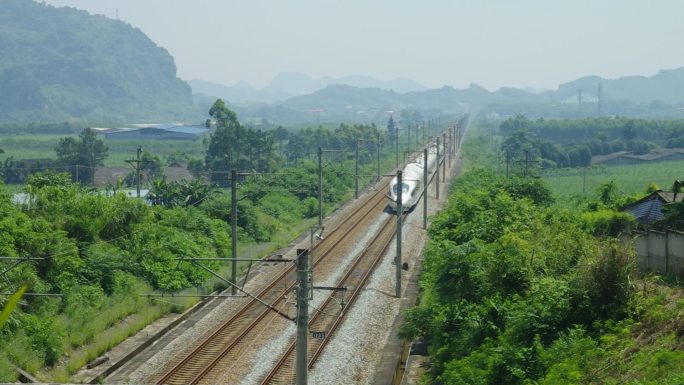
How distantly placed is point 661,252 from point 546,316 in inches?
192

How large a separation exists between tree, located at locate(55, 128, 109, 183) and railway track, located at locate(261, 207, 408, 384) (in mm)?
32225

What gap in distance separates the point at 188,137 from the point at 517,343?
119 m

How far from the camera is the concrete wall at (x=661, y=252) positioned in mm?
18702

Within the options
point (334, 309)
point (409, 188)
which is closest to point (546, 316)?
point (334, 309)

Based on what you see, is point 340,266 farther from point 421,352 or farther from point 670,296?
→ point 670,296

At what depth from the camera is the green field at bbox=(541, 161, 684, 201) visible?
6028 centimetres

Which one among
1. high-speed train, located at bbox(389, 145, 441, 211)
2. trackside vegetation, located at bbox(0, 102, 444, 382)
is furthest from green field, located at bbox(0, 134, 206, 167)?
trackside vegetation, located at bbox(0, 102, 444, 382)

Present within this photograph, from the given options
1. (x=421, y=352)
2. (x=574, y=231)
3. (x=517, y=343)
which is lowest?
(x=421, y=352)

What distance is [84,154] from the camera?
65.8 m

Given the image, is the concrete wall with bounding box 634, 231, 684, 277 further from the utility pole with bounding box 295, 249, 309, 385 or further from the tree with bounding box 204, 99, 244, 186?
the tree with bounding box 204, 99, 244, 186

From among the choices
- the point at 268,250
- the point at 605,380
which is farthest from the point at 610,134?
the point at 605,380

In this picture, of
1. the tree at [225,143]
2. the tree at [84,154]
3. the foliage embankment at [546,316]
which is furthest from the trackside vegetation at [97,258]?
the tree at [84,154]

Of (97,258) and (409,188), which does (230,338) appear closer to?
(97,258)

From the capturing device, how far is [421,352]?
20.7 metres
